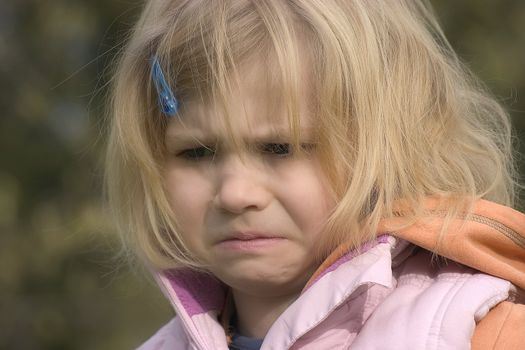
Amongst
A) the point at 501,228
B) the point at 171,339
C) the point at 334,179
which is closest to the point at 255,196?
the point at 334,179

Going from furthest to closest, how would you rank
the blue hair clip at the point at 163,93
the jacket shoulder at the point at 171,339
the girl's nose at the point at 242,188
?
the jacket shoulder at the point at 171,339, the blue hair clip at the point at 163,93, the girl's nose at the point at 242,188

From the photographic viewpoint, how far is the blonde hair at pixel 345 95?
1606mm

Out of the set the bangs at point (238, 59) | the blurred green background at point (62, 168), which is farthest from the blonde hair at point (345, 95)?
the blurred green background at point (62, 168)

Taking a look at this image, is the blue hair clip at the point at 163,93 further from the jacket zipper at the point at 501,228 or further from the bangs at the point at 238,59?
the jacket zipper at the point at 501,228

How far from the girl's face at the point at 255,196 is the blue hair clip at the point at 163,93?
0.03 meters

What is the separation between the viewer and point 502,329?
4.92 feet

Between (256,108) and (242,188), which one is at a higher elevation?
(256,108)

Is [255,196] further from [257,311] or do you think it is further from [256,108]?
[257,311]

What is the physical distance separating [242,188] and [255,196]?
0.08 feet

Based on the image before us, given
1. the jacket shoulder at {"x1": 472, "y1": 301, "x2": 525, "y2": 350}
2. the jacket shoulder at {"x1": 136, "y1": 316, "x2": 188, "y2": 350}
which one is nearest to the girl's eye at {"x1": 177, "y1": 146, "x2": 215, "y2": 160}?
the jacket shoulder at {"x1": 136, "y1": 316, "x2": 188, "y2": 350}

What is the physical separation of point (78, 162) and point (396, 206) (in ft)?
8.96

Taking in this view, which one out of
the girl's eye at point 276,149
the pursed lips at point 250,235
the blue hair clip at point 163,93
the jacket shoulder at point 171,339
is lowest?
the jacket shoulder at point 171,339

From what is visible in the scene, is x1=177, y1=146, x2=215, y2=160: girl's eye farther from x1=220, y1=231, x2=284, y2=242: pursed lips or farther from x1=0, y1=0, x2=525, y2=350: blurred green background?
x1=0, y1=0, x2=525, y2=350: blurred green background

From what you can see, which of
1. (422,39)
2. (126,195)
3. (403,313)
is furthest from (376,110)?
(126,195)
